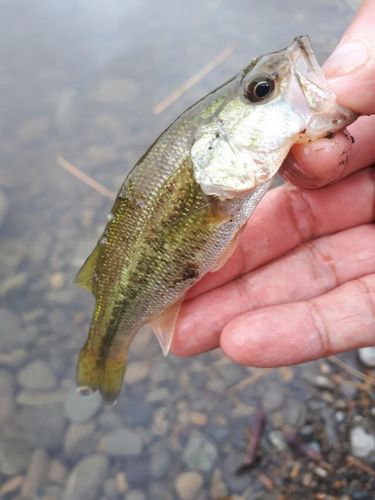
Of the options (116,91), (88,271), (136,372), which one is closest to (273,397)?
(136,372)

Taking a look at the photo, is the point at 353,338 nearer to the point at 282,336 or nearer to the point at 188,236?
the point at 282,336

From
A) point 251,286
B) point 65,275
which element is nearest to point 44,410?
point 65,275

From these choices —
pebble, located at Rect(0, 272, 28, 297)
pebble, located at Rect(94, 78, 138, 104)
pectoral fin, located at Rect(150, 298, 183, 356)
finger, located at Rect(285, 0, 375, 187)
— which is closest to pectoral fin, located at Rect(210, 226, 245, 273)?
pectoral fin, located at Rect(150, 298, 183, 356)

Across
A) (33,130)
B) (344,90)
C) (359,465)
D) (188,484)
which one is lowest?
(359,465)

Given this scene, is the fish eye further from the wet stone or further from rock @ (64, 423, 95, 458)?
the wet stone

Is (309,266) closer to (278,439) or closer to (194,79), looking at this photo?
(278,439)

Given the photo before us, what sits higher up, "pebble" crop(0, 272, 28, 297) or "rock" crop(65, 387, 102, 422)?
"pebble" crop(0, 272, 28, 297)
